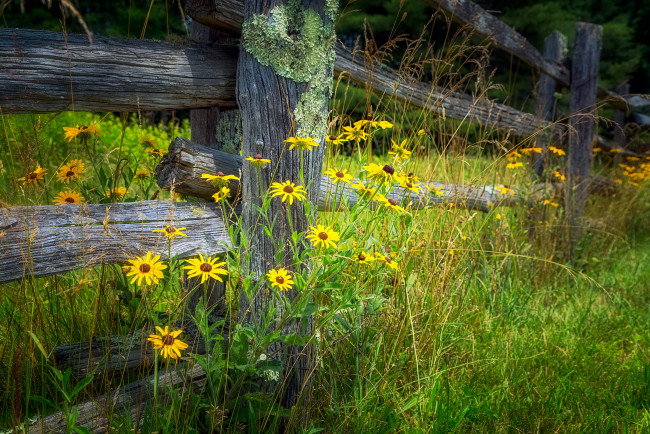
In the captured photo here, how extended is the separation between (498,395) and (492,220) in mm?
1791

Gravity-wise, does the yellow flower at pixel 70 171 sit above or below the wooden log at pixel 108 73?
below

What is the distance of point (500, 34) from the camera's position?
387cm

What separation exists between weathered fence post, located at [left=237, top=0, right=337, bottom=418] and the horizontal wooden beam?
1234 mm

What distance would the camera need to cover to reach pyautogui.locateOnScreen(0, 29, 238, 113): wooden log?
5.22 ft

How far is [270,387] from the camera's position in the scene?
1.81 meters

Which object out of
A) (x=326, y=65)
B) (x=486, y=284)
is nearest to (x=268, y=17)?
(x=326, y=65)

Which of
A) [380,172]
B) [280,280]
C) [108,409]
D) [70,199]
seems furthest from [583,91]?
[108,409]

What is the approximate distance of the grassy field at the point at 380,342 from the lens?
1.61 meters

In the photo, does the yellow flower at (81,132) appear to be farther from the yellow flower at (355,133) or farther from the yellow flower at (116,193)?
the yellow flower at (355,133)

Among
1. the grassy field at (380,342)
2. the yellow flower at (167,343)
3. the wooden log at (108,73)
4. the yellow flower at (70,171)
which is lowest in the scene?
the grassy field at (380,342)

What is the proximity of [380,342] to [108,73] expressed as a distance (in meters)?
1.45

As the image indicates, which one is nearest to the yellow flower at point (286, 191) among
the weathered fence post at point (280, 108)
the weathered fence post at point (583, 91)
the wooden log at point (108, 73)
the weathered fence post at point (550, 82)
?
the weathered fence post at point (280, 108)

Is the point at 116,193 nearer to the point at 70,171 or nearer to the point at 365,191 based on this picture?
the point at 70,171

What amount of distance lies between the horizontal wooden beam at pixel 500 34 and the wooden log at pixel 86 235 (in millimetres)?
1910
